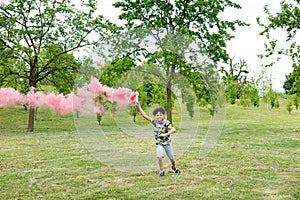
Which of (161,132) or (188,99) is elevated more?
(188,99)

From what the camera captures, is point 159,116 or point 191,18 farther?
point 191,18

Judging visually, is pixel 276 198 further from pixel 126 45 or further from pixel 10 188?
pixel 126 45

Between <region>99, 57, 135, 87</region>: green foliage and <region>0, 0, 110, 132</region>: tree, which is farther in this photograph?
<region>0, 0, 110, 132</region>: tree

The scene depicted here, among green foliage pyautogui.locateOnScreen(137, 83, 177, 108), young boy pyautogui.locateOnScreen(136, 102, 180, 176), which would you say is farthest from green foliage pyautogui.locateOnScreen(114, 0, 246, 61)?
young boy pyautogui.locateOnScreen(136, 102, 180, 176)

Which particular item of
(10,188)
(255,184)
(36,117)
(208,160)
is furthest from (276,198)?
(36,117)

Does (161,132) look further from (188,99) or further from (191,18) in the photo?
(191,18)

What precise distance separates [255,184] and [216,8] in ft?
64.2

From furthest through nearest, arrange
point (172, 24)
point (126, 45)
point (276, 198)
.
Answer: point (172, 24) → point (126, 45) → point (276, 198)

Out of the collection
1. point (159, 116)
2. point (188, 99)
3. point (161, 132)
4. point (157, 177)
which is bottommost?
point (157, 177)

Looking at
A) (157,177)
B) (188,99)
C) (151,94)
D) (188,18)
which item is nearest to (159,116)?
(157,177)

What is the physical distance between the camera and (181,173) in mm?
9047

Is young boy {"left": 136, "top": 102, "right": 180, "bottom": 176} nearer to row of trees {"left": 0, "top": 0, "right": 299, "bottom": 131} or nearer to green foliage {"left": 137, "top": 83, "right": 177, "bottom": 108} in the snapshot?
green foliage {"left": 137, "top": 83, "right": 177, "bottom": 108}

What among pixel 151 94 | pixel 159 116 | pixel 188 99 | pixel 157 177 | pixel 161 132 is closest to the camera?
pixel 157 177

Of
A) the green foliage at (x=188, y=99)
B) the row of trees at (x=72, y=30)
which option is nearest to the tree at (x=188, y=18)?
the row of trees at (x=72, y=30)
